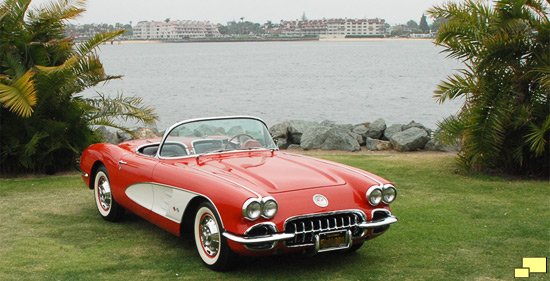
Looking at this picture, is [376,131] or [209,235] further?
[376,131]

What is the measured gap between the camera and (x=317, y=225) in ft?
19.1

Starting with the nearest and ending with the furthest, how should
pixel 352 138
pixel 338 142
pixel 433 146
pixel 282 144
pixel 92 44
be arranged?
pixel 92 44
pixel 433 146
pixel 338 142
pixel 352 138
pixel 282 144

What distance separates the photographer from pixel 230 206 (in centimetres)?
571

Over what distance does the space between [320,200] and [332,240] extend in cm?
37

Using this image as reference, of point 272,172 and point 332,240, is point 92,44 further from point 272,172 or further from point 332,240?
point 332,240

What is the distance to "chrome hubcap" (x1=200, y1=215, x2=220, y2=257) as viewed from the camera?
6020 mm

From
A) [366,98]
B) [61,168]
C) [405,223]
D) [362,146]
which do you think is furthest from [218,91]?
[405,223]

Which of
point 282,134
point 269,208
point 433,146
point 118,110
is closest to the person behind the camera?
point 269,208

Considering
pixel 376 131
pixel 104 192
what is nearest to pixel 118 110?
pixel 104 192

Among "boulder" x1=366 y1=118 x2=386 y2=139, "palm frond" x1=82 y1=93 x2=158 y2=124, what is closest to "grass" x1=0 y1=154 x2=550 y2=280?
"palm frond" x1=82 y1=93 x2=158 y2=124

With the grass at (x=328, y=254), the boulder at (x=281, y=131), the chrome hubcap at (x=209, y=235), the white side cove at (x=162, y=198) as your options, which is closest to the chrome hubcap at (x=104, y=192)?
the grass at (x=328, y=254)

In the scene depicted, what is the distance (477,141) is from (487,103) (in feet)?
2.12

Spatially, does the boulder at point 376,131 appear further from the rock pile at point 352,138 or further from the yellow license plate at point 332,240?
the yellow license plate at point 332,240

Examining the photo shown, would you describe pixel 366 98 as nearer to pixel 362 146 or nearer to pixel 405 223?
pixel 362 146
